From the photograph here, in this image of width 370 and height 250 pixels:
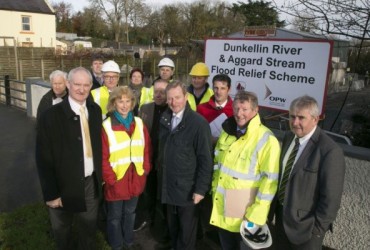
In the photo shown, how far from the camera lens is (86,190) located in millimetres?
3229

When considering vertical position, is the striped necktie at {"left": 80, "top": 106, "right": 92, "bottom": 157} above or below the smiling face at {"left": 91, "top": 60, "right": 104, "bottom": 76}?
below

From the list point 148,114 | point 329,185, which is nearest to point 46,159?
point 148,114

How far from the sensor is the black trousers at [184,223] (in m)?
3.46

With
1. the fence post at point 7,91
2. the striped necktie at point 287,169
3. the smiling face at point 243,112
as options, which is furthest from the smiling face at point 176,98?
the fence post at point 7,91

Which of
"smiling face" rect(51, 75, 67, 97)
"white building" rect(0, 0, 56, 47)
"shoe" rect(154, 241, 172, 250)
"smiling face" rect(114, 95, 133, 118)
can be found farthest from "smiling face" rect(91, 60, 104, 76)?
"white building" rect(0, 0, 56, 47)

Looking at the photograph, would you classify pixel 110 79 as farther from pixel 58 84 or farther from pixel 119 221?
pixel 119 221

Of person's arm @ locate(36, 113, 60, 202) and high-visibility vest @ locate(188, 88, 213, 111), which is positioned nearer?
person's arm @ locate(36, 113, 60, 202)

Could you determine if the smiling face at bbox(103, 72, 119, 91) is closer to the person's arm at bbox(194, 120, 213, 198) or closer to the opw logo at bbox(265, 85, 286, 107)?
the person's arm at bbox(194, 120, 213, 198)

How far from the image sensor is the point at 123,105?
132 inches

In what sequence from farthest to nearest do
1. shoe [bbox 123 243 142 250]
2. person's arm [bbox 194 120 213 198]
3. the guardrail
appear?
the guardrail < shoe [bbox 123 243 142 250] < person's arm [bbox 194 120 213 198]

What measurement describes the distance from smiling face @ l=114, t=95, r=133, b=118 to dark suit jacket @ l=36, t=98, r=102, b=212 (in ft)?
1.51

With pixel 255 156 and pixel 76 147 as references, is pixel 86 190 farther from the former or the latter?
pixel 255 156

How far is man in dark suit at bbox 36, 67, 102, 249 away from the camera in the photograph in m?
2.97

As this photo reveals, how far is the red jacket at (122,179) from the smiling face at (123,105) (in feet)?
0.36
